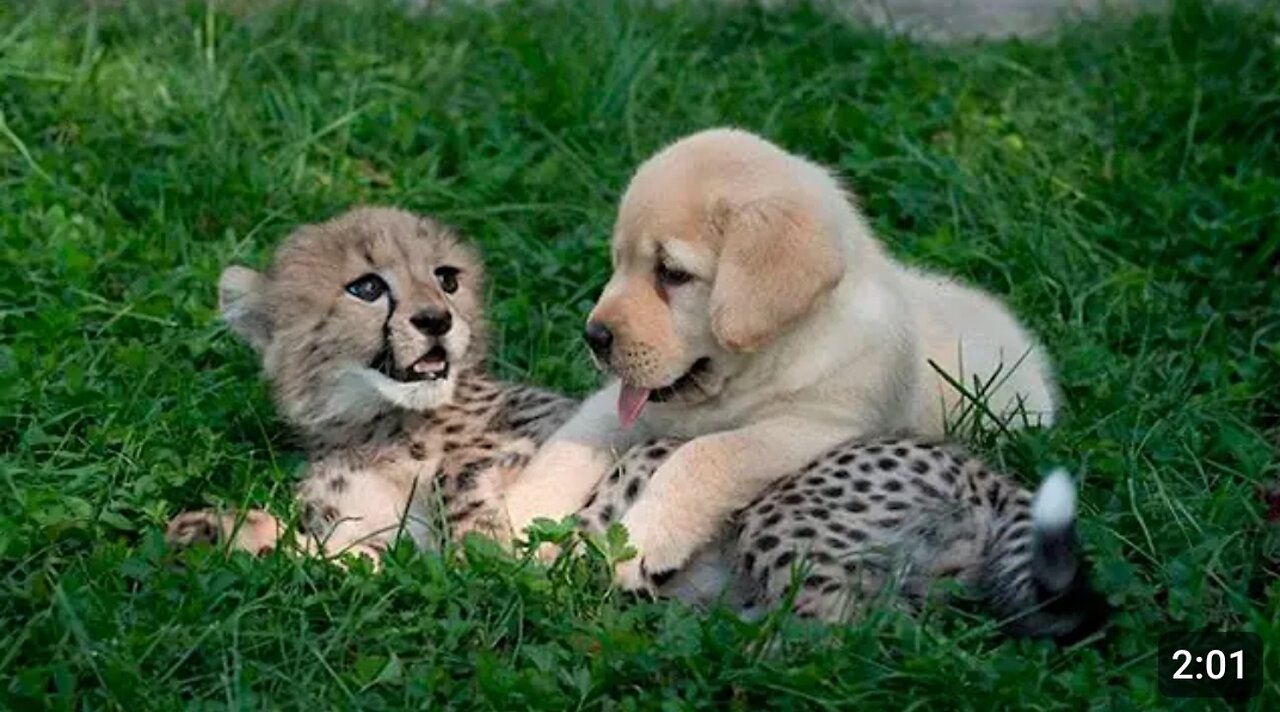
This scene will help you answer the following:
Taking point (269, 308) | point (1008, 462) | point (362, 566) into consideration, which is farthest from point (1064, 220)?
point (362, 566)

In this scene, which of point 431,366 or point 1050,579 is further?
point 431,366

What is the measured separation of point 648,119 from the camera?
792 centimetres

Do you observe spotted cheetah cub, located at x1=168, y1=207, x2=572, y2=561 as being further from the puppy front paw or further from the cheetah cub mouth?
the puppy front paw

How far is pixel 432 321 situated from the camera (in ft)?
19.4

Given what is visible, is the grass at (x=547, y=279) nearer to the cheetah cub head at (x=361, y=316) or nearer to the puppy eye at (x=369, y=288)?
the cheetah cub head at (x=361, y=316)

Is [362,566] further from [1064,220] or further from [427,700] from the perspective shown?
[1064,220]

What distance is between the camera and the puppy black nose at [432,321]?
5898 mm

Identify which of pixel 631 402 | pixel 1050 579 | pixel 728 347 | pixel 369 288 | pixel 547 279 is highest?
pixel 369 288

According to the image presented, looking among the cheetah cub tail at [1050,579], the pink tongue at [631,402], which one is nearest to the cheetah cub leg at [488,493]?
the pink tongue at [631,402]

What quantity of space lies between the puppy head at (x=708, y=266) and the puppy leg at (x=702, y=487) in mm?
184

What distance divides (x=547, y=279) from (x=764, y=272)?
1852 millimetres

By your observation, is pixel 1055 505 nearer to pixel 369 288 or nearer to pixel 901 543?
pixel 901 543

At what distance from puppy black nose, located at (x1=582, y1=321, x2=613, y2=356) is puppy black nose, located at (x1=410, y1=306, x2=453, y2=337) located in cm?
49
